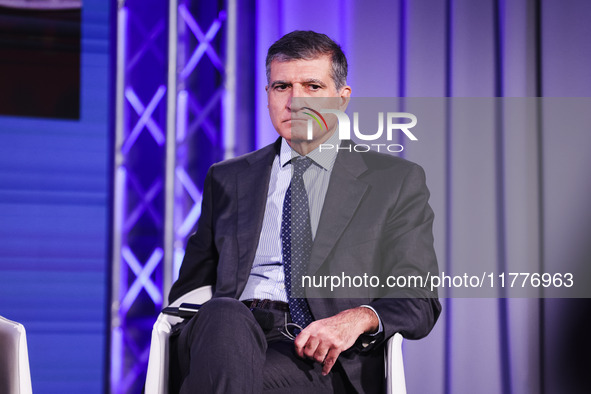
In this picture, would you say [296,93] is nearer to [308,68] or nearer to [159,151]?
[308,68]

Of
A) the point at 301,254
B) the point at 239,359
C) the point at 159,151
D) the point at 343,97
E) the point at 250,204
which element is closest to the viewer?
the point at 239,359

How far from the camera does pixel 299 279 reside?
1761 millimetres

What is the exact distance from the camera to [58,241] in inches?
121

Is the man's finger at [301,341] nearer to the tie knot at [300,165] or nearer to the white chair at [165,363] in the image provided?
the white chair at [165,363]

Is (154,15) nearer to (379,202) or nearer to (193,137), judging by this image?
(193,137)

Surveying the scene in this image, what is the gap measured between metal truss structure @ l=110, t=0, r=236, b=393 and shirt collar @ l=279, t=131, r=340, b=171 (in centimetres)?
67

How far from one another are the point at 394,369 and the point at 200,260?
0.71 metres

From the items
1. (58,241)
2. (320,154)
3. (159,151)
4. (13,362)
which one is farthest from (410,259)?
(58,241)

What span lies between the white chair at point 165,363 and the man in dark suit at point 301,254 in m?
0.05

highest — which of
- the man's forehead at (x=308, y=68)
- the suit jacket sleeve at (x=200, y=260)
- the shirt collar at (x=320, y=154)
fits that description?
the man's forehead at (x=308, y=68)

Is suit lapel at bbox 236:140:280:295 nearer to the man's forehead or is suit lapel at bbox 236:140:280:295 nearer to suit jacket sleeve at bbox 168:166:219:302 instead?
suit jacket sleeve at bbox 168:166:219:302

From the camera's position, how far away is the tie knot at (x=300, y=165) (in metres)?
1.92

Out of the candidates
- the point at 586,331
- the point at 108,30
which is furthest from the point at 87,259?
the point at 586,331

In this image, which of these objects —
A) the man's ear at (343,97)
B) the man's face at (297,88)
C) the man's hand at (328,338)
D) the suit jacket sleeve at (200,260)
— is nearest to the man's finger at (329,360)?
the man's hand at (328,338)
